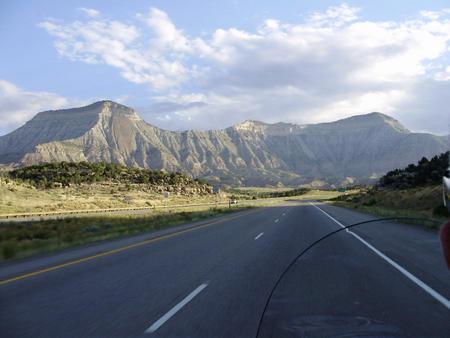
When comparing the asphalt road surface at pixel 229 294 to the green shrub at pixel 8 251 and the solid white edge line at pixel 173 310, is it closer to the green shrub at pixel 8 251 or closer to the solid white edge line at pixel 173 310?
the solid white edge line at pixel 173 310

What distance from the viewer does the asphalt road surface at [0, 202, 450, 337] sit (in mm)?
6348

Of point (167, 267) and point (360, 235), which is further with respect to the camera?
point (360, 235)

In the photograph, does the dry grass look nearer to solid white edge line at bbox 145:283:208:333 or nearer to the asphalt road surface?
the asphalt road surface

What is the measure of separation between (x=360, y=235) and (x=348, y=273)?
30.5ft

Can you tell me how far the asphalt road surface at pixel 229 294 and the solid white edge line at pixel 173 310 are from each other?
0.06 ft

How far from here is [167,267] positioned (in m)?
11.8

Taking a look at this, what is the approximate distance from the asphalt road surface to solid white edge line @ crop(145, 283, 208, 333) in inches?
0.7

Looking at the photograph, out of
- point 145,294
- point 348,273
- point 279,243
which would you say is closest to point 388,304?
point 348,273

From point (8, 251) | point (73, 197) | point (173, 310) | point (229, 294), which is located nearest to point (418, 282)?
point (229, 294)

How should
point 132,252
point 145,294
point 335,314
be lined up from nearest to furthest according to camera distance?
1. point 335,314
2. point 145,294
3. point 132,252

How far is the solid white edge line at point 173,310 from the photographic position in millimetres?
6496

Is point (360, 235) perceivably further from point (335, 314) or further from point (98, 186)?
point (98, 186)

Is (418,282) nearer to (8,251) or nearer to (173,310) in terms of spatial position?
(173,310)

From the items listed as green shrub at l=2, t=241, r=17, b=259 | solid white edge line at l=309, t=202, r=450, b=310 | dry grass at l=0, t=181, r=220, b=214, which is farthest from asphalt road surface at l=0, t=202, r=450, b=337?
dry grass at l=0, t=181, r=220, b=214
